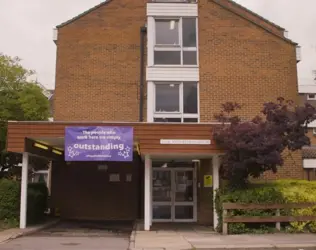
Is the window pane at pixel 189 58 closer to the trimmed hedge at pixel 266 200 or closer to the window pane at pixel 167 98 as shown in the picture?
the window pane at pixel 167 98

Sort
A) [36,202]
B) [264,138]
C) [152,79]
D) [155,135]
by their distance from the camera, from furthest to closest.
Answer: [152,79]
[36,202]
[155,135]
[264,138]

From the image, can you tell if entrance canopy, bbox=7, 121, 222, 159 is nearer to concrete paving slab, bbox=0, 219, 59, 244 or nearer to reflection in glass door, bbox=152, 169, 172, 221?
concrete paving slab, bbox=0, 219, 59, 244

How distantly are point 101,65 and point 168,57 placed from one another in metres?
3.12

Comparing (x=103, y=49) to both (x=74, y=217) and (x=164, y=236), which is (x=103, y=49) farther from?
(x=164, y=236)

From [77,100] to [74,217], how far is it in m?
5.23

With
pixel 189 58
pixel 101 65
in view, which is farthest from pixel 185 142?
pixel 101 65

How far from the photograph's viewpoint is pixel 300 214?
15.3m

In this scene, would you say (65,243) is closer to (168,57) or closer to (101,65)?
(101,65)

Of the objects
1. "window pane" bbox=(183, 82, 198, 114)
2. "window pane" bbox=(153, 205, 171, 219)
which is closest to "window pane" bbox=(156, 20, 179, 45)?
"window pane" bbox=(183, 82, 198, 114)

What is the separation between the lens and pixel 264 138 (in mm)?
14508

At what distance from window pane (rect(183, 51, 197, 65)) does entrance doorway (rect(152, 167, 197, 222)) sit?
15.6 ft

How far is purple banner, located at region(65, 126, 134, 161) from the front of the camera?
15.8 metres

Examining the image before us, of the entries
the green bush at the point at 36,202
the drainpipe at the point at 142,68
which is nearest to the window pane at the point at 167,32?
the drainpipe at the point at 142,68

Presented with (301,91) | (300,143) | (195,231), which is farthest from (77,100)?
(301,91)
